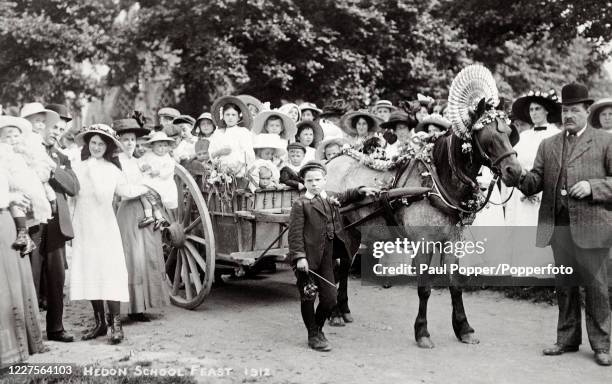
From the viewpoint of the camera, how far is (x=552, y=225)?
5.38 metres

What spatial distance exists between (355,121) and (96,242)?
4344 mm

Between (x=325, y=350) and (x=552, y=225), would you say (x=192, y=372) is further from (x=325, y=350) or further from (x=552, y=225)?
(x=552, y=225)

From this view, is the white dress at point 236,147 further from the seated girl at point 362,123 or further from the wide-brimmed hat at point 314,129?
the seated girl at point 362,123

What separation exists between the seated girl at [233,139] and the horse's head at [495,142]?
8.56ft

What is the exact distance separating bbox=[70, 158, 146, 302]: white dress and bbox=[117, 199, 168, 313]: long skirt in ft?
2.11

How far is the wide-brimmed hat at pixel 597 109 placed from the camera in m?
7.45

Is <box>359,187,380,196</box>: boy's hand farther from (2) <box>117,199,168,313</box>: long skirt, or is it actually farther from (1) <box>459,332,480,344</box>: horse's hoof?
(2) <box>117,199,168,313</box>: long skirt

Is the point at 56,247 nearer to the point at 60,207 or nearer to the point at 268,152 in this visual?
the point at 60,207

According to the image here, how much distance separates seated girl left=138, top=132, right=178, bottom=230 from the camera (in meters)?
6.60

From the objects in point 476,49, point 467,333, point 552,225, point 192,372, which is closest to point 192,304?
point 192,372

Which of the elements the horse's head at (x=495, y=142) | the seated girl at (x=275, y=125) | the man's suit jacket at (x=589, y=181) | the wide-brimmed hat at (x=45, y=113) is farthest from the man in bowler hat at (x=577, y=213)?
the wide-brimmed hat at (x=45, y=113)

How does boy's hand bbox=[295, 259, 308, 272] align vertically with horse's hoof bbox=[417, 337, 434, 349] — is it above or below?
above

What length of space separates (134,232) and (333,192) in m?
2.12

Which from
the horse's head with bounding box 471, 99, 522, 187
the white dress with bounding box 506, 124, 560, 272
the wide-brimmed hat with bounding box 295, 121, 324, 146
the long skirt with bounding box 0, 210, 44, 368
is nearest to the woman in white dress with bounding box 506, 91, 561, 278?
the white dress with bounding box 506, 124, 560, 272
